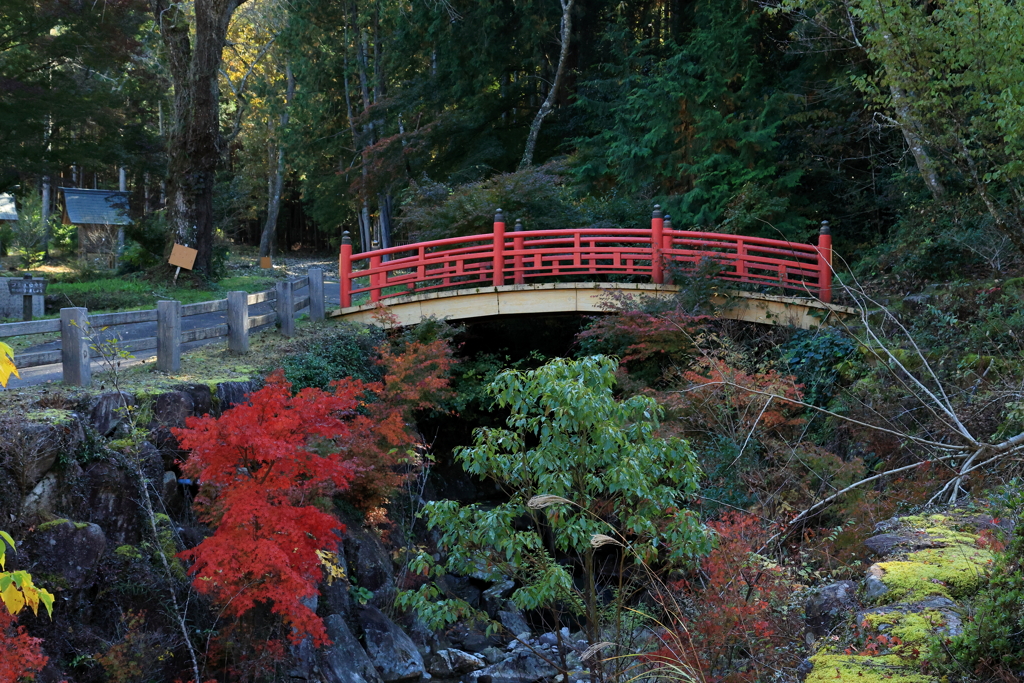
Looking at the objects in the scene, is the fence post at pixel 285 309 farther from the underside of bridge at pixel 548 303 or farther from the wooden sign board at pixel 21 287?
the wooden sign board at pixel 21 287

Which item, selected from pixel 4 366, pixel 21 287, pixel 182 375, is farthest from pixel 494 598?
pixel 21 287

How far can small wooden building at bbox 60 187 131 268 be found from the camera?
27.9m

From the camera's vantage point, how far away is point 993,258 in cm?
1162

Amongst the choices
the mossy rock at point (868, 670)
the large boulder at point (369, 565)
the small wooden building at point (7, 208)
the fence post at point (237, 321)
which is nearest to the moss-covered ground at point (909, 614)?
the mossy rock at point (868, 670)

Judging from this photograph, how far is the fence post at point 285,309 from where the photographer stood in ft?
39.7

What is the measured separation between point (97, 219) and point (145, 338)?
22.7m

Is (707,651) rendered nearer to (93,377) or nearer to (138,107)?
(93,377)

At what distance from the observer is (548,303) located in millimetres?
13367

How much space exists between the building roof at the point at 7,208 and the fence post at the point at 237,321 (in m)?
17.4

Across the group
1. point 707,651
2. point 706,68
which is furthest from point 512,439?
point 706,68

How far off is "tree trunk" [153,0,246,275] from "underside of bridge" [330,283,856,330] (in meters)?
5.32

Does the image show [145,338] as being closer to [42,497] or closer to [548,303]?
[42,497]

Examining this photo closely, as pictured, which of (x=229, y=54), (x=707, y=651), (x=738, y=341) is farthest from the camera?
(x=229, y=54)

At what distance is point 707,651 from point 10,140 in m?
25.9
